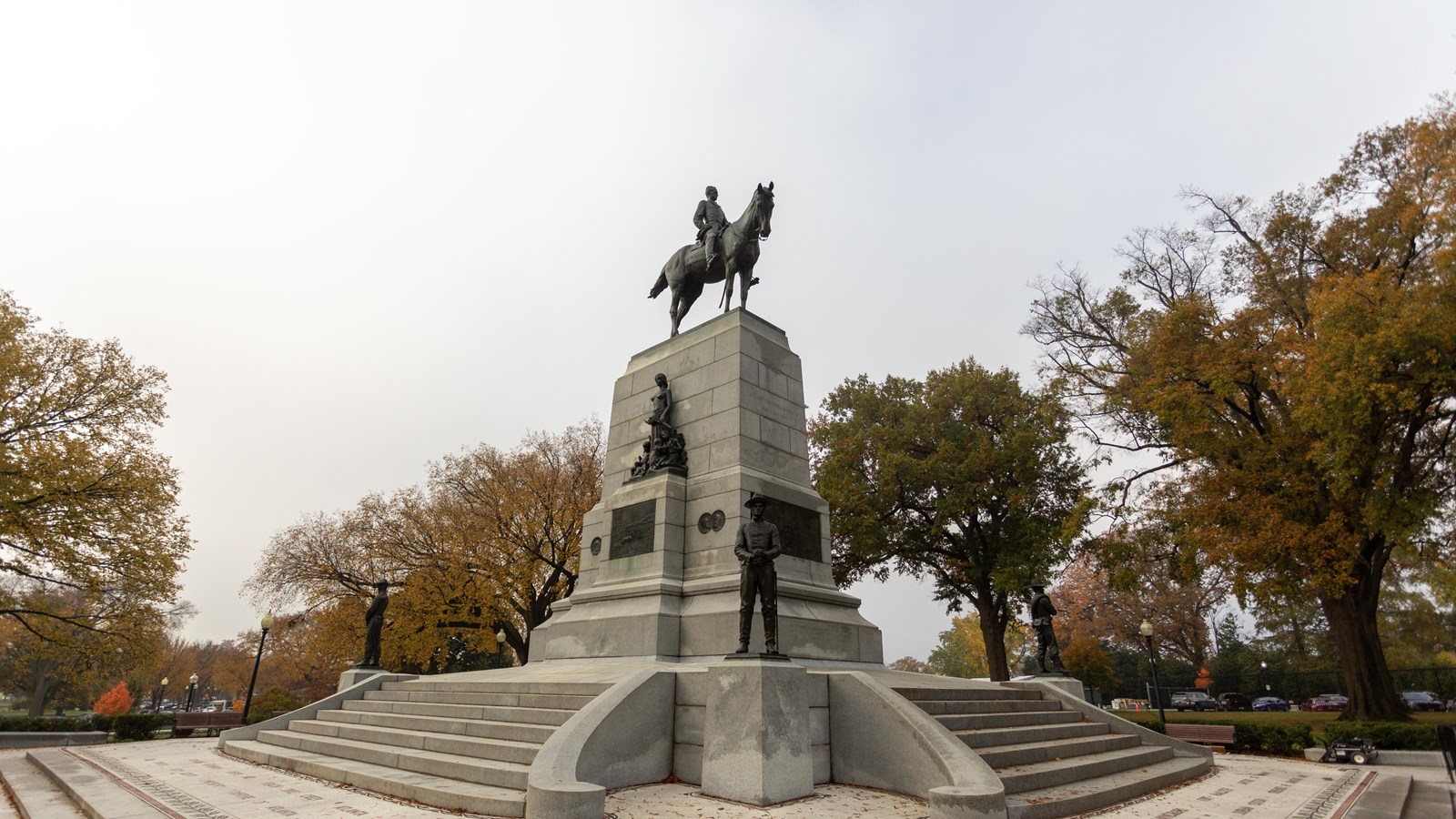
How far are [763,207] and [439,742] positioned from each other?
37.0 feet

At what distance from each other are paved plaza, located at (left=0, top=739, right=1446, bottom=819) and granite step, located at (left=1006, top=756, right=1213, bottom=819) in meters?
0.16

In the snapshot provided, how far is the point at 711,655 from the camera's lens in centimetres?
1122

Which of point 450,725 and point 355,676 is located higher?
point 355,676

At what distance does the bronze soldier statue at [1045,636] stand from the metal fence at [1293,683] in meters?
22.6

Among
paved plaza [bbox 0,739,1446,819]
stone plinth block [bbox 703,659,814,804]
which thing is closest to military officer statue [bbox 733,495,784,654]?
stone plinth block [bbox 703,659,814,804]

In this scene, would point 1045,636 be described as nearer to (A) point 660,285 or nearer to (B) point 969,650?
(A) point 660,285

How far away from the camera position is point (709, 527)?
1290 cm

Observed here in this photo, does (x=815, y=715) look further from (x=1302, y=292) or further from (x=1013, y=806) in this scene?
(x=1302, y=292)

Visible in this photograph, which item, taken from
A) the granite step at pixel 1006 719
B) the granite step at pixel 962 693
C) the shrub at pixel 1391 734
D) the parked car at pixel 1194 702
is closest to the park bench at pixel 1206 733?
the shrub at pixel 1391 734

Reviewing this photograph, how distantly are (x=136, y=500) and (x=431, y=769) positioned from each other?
21286 mm

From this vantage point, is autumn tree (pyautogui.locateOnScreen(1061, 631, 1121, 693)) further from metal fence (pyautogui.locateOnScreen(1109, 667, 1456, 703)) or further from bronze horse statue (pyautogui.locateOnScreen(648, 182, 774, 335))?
bronze horse statue (pyautogui.locateOnScreen(648, 182, 774, 335))

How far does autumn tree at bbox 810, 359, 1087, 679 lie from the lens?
88.6 feet

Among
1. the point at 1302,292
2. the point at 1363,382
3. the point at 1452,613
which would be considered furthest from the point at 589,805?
the point at 1452,613

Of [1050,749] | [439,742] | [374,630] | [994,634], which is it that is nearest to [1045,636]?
[1050,749]
